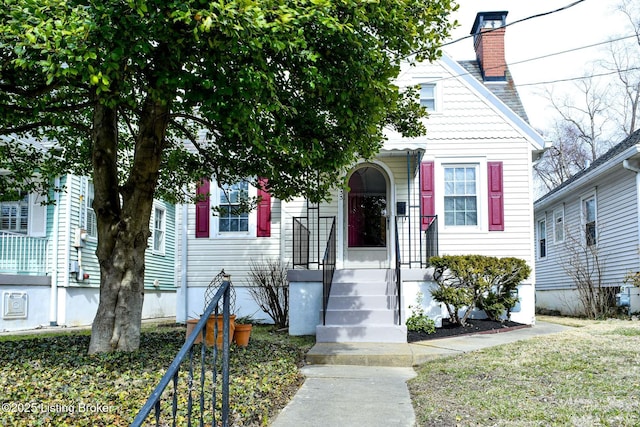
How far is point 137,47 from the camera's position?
4.23m

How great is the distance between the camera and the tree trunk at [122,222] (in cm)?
618

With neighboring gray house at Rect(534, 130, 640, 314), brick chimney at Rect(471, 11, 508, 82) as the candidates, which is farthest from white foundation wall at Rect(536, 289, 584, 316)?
brick chimney at Rect(471, 11, 508, 82)

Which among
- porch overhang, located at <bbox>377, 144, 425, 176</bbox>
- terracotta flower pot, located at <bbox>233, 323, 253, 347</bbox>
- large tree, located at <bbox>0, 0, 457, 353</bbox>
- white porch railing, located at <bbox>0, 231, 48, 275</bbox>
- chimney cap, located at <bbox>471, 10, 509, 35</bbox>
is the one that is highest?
chimney cap, located at <bbox>471, 10, 509, 35</bbox>

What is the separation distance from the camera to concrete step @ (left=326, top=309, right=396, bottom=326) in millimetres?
8773

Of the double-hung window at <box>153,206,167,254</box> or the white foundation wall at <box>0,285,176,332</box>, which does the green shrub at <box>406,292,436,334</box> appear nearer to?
the white foundation wall at <box>0,285,176,332</box>

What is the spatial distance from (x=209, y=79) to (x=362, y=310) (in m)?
5.20

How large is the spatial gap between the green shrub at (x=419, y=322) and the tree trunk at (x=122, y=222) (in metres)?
4.93

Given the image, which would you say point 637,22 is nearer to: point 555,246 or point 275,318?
point 555,246

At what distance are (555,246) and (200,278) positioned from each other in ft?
37.6

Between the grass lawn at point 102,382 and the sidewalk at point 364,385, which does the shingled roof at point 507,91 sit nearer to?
the sidewalk at point 364,385

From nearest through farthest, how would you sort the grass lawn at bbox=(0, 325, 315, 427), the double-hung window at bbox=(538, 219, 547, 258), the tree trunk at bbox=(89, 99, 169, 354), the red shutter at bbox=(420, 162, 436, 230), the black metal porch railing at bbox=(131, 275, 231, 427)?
the black metal porch railing at bbox=(131, 275, 231, 427) < the grass lawn at bbox=(0, 325, 315, 427) < the tree trunk at bbox=(89, 99, 169, 354) < the red shutter at bbox=(420, 162, 436, 230) < the double-hung window at bbox=(538, 219, 547, 258)

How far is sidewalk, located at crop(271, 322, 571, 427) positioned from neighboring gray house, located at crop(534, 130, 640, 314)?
563 centimetres

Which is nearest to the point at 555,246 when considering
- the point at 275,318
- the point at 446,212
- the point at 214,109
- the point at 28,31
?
the point at 446,212

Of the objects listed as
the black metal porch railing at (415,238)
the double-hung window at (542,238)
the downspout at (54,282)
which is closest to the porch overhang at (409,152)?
the black metal porch railing at (415,238)
